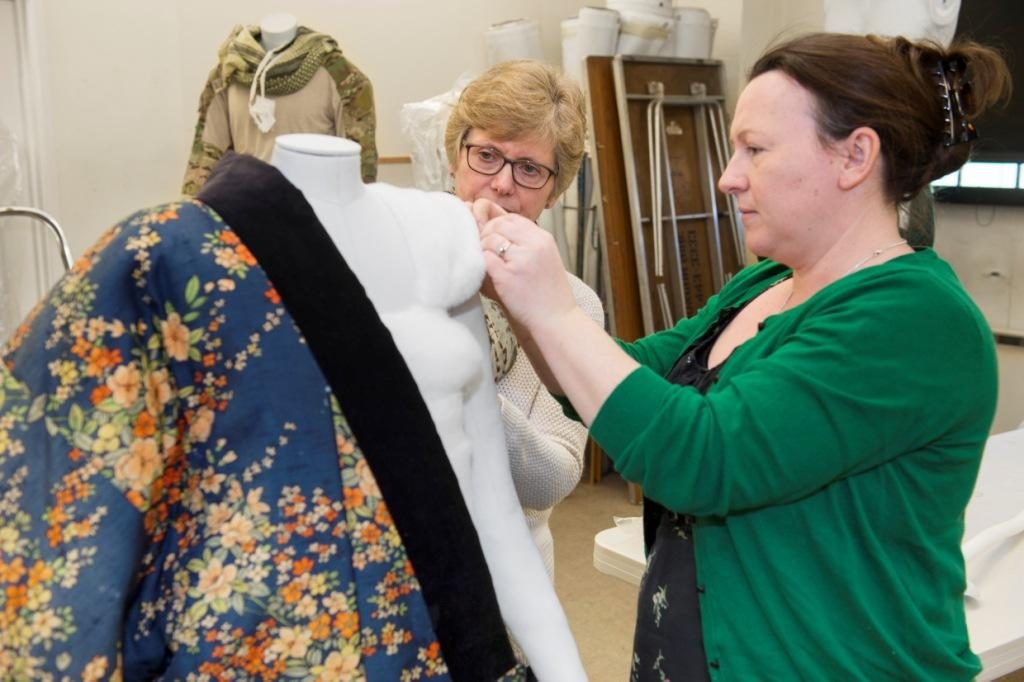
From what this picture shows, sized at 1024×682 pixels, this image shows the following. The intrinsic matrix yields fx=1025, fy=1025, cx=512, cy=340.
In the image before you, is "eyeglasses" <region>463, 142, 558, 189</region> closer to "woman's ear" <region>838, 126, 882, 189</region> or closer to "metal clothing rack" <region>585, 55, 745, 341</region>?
"woman's ear" <region>838, 126, 882, 189</region>

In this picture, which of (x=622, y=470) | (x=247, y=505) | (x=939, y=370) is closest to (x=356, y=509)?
(x=247, y=505)

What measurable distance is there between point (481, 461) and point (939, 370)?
0.49 metres

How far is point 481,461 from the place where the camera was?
1.07 meters

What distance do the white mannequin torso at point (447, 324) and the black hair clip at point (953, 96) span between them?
1.93ft

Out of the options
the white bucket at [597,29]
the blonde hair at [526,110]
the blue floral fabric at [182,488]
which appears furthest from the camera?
the white bucket at [597,29]

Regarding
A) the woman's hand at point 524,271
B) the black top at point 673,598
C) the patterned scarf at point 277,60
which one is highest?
the patterned scarf at point 277,60

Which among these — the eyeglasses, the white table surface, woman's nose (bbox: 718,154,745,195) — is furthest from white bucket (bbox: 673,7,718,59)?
woman's nose (bbox: 718,154,745,195)

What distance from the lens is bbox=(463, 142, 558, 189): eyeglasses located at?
69.7 inches

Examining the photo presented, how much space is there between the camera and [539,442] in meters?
1.29

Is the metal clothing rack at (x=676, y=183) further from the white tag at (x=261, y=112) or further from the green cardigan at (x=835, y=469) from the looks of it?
the green cardigan at (x=835, y=469)

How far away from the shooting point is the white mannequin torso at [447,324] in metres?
0.99

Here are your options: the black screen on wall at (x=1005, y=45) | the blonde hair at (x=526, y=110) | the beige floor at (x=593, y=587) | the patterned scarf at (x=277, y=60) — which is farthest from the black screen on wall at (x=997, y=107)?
the patterned scarf at (x=277, y=60)

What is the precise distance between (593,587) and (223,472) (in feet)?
9.07

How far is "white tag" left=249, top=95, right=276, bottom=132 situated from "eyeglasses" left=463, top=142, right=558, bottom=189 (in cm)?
202
